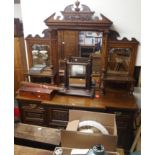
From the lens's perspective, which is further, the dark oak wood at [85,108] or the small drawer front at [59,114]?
the small drawer front at [59,114]

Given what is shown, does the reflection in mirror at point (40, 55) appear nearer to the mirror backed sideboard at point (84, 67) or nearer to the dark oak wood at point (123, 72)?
the mirror backed sideboard at point (84, 67)

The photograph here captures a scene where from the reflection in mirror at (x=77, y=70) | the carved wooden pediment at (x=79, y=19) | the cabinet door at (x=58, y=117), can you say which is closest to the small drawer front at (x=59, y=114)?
the cabinet door at (x=58, y=117)

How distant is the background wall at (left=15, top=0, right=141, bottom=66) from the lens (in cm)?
229

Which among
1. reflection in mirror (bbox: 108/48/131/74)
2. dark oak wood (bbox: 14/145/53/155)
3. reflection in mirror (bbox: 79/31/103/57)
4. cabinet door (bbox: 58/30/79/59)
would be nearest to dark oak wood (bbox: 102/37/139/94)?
reflection in mirror (bbox: 108/48/131/74)

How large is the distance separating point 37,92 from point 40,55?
49 cm

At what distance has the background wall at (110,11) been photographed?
229 cm

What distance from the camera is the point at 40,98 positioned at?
2430 mm

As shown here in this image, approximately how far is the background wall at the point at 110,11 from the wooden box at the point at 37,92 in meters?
0.75

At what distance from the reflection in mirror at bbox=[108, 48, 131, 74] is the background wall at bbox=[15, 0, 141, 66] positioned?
5.1 inches

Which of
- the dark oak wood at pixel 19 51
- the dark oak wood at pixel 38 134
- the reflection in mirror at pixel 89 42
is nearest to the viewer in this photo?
the dark oak wood at pixel 38 134

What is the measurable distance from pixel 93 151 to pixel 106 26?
5.02 ft
